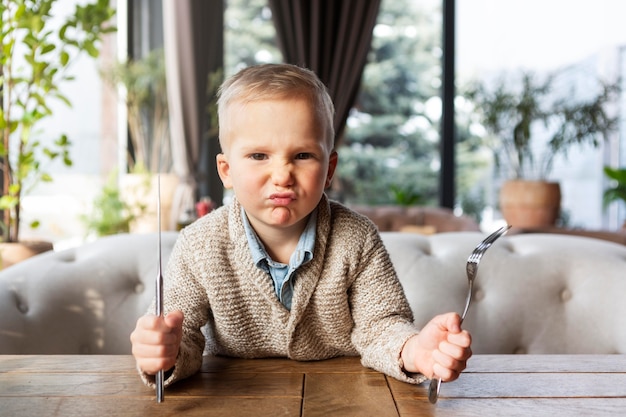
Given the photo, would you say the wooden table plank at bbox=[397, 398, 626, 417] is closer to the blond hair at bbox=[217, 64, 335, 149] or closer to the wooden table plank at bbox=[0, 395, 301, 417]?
the wooden table plank at bbox=[0, 395, 301, 417]

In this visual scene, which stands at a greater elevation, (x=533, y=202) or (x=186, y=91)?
(x=186, y=91)

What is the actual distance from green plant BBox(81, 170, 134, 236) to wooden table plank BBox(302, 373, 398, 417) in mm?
3531

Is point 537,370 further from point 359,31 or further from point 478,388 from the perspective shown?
point 359,31

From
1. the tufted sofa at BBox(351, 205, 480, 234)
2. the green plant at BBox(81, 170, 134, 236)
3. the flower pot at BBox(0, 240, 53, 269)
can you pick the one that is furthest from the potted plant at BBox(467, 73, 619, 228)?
the flower pot at BBox(0, 240, 53, 269)

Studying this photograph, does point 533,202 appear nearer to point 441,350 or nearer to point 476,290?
point 476,290

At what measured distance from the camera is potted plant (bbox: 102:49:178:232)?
4461 millimetres

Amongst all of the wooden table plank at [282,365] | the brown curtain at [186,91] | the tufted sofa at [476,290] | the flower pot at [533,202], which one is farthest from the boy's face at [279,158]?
the flower pot at [533,202]

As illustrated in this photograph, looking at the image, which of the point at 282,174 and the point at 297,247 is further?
the point at 297,247

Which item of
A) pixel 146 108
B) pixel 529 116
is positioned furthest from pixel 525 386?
pixel 529 116

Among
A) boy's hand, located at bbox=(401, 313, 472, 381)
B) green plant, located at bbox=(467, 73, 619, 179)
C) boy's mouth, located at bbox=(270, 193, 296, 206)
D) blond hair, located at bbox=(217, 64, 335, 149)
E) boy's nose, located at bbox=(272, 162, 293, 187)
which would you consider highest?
green plant, located at bbox=(467, 73, 619, 179)

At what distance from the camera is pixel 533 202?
4.90 metres

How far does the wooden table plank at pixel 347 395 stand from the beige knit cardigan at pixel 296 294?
13 centimetres

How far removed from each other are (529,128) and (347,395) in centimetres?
485

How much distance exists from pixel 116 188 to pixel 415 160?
2.81m
